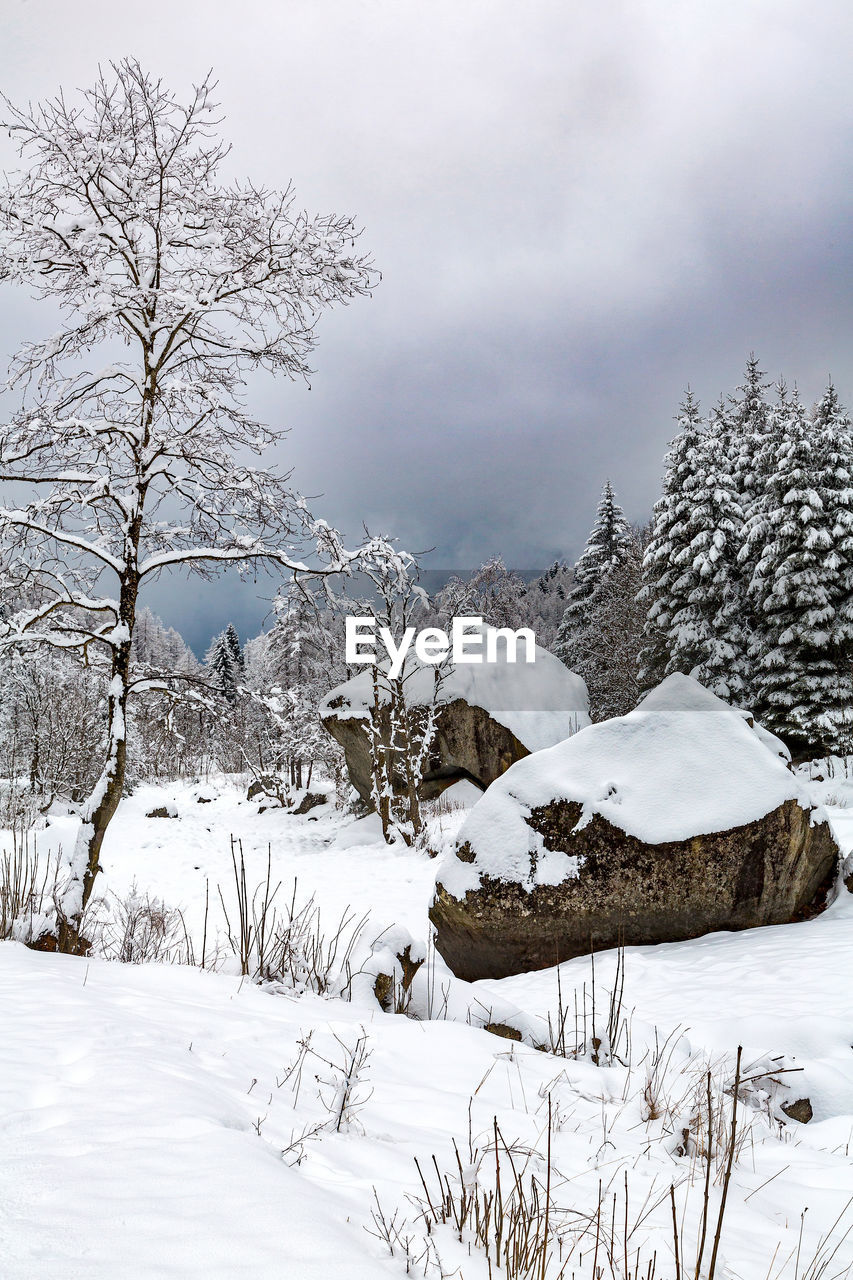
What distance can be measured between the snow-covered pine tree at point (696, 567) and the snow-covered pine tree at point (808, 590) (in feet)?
2.70

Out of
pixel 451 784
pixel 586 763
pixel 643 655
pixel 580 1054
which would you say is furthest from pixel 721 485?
pixel 580 1054

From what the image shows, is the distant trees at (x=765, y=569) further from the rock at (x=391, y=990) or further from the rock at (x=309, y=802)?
the rock at (x=391, y=990)

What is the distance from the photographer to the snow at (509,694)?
47.6 ft

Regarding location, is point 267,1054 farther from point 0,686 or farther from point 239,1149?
A: point 0,686

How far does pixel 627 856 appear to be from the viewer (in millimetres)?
5617

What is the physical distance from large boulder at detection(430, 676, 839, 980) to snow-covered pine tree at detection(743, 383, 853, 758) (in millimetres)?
12475

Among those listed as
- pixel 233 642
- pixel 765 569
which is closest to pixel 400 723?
pixel 765 569

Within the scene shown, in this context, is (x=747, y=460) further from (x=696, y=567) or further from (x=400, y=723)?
(x=400, y=723)

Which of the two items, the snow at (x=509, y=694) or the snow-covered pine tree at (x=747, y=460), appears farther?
the snow-covered pine tree at (x=747, y=460)

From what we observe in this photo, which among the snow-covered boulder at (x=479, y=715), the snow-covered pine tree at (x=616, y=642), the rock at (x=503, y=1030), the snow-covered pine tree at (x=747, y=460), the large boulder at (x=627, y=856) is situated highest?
the snow-covered pine tree at (x=747, y=460)

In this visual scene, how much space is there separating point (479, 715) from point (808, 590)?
947 centimetres

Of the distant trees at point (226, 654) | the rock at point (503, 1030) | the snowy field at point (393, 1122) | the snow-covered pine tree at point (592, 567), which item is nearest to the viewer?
the snowy field at point (393, 1122)

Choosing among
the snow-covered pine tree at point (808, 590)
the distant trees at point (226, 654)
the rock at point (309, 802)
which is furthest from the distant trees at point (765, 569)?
the distant trees at point (226, 654)

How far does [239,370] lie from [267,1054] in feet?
17.8
